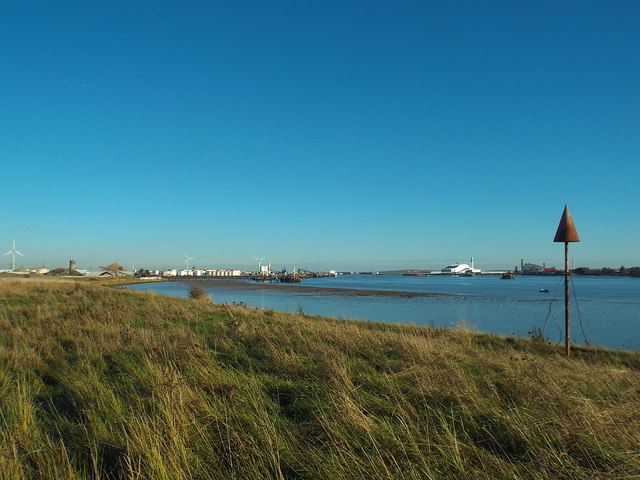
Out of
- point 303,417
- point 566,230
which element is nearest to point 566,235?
point 566,230

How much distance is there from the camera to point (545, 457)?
3.17 metres

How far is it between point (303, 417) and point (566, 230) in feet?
29.7

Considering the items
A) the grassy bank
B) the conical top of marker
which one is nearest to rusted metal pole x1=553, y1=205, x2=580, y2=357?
the conical top of marker

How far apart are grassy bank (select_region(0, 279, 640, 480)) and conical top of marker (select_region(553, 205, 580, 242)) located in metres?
4.12

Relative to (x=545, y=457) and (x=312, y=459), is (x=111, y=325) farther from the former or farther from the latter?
(x=545, y=457)

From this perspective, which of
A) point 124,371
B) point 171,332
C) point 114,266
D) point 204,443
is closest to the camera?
point 204,443

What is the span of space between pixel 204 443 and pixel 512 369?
4988 mm

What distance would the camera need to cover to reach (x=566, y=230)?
33.4 ft

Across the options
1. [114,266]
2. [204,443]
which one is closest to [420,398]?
[204,443]

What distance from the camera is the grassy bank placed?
3.08 m

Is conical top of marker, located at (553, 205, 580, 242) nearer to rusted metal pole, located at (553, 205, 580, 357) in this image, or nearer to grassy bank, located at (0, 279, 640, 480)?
rusted metal pole, located at (553, 205, 580, 357)

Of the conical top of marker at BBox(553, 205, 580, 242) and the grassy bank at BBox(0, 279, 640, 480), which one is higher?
the conical top of marker at BBox(553, 205, 580, 242)

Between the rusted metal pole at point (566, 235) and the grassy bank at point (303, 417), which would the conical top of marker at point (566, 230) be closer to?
the rusted metal pole at point (566, 235)

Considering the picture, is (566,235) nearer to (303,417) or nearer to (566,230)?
(566,230)
